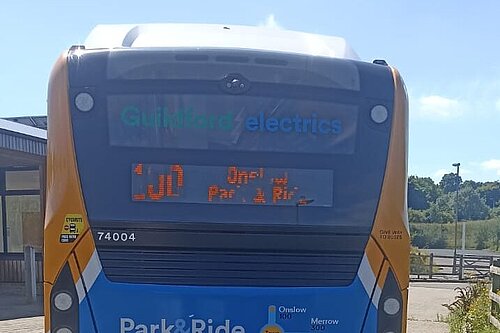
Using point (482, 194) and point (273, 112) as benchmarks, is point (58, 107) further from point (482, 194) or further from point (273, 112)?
point (482, 194)

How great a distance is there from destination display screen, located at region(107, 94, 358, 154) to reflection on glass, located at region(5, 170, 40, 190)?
11.9 metres

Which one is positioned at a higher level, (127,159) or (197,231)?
(127,159)

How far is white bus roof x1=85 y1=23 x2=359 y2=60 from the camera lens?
3900 mm

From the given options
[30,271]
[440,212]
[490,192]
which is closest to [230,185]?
[30,271]

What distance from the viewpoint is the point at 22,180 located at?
14.6m

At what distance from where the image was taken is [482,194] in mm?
86812

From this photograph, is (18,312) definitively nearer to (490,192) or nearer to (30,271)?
(30,271)

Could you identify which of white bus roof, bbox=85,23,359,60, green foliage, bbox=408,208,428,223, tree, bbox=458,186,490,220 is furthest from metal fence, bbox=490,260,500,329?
tree, bbox=458,186,490,220

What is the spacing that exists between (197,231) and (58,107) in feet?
4.06

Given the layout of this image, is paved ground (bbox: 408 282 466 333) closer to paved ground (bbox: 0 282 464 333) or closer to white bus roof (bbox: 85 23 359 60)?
paved ground (bbox: 0 282 464 333)

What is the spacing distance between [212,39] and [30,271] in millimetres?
10497

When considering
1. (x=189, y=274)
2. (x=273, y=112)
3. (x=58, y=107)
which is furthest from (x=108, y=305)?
(x=273, y=112)

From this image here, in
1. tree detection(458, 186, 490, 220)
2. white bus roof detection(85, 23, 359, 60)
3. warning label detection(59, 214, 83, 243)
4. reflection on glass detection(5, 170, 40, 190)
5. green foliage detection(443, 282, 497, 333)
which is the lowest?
tree detection(458, 186, 490, 220)

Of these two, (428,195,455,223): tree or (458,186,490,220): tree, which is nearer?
(428,195,455,223): tree
